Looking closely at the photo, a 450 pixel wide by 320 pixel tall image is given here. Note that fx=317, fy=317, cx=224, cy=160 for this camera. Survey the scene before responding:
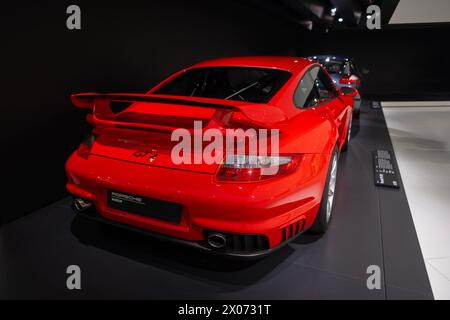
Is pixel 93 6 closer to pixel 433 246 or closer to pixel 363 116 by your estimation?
pixel 433 246

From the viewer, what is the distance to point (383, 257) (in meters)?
1.97

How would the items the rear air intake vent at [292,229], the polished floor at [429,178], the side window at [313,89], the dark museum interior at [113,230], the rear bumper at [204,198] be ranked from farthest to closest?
the side window at [313,89], the polished floor at [429,178], the dark museum interior at [113,230], the rear air intake vent at [292,229], the rear bumper at [204,198]

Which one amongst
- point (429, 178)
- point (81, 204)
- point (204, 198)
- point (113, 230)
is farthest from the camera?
point (429, 178)

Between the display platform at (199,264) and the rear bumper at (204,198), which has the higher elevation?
the rear bumper at (204,198)

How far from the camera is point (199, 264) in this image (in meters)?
1.89

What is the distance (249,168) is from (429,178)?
270 centimetres

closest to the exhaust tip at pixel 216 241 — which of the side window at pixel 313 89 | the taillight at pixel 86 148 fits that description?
the taillight at pixel 86 148

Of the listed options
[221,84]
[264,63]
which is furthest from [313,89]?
[221,84]

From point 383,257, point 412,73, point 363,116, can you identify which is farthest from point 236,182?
point 412,73

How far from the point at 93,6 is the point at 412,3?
424 inches

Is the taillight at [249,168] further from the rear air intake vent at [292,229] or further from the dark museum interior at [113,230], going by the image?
the dark museum interior at [113,230]

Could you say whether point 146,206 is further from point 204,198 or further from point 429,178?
point 429,178

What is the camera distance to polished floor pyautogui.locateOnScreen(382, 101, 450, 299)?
6.45 ft

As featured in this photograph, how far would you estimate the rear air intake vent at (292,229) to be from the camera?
64.0 inches
